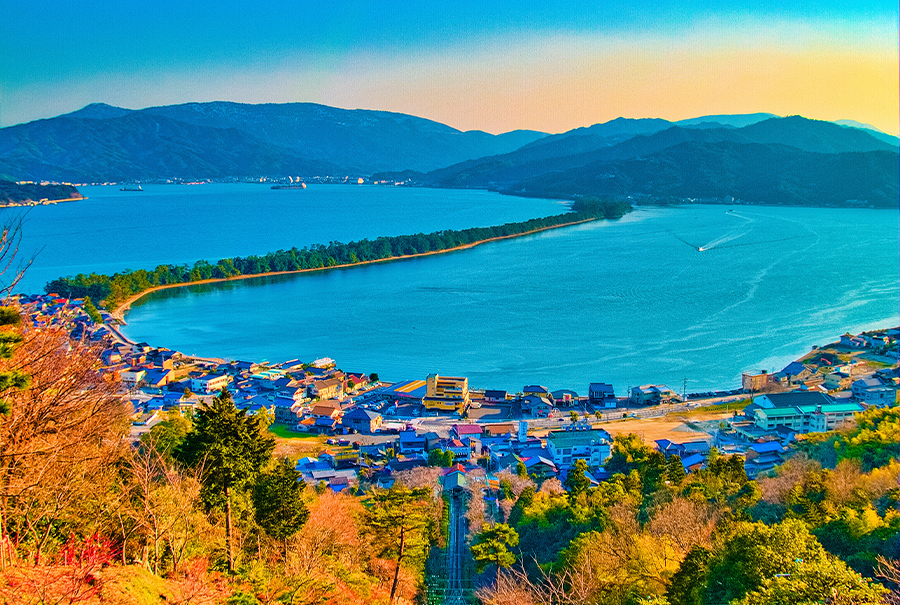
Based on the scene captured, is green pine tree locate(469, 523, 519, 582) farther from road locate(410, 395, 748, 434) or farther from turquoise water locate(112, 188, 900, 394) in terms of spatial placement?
turquoise water locate(112, 188, 900, 394)

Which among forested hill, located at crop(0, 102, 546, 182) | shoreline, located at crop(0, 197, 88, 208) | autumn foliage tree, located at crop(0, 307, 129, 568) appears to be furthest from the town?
forested hill, located at crop(0, 102, 546, 182)

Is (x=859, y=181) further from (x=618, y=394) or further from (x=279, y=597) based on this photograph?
(x=279, y=597)

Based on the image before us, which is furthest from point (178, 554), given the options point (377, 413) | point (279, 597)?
point (377, 413)

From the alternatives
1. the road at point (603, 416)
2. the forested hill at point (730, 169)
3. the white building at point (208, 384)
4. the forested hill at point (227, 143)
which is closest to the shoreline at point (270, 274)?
the white building at point (208, 384)

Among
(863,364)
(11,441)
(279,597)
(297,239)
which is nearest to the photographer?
(11,441)

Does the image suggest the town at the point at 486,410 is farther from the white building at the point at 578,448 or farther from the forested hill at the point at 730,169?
the forested hill at the point at 730,169

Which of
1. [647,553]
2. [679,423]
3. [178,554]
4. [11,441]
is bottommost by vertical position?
[679,423]

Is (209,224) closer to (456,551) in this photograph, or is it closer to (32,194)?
(32,194)
